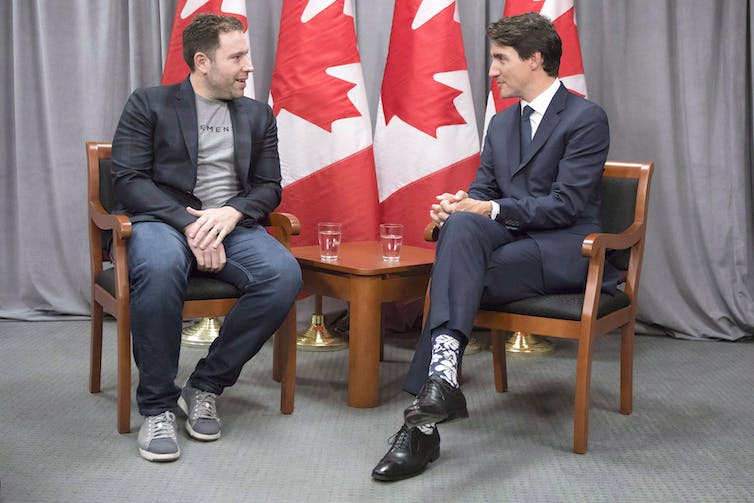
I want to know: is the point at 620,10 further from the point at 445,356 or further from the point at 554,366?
the point at 445,356

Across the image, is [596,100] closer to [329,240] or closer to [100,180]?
[329,240]

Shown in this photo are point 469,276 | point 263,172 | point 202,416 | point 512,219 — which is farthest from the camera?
point 263,172

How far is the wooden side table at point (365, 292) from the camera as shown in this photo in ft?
9.06

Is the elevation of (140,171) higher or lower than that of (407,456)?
higher

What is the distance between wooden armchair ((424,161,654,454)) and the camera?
7.83ft

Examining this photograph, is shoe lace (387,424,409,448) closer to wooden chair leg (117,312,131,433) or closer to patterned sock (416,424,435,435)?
patterned sock (416,424,435,435)

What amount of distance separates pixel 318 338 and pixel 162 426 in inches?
50.5

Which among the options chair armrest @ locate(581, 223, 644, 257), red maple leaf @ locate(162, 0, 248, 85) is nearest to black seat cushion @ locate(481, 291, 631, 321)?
chair armrest @ locate(581, 223, 644, 257)

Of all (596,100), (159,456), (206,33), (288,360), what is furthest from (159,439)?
(596,100)

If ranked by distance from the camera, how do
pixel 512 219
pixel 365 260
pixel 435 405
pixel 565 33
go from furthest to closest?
1. pixel 565 33
2. pixel 365 260
3. pixel 512 219
4. pixel 435 405

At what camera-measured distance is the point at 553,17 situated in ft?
11.4

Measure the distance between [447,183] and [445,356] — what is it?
4.64 feet

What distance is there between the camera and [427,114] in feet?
11.7

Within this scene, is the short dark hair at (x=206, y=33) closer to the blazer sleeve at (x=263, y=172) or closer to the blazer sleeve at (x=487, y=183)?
the blazer sleeve at (x=263, y=172)
